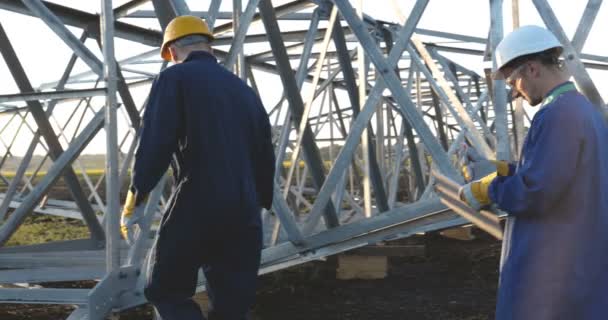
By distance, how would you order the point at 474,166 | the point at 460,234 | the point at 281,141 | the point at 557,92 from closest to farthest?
the point at 557,92
the point at 474,166
the point at 281,141
the point at 460,234

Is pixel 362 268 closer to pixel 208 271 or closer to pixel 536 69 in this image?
pixel 208 271

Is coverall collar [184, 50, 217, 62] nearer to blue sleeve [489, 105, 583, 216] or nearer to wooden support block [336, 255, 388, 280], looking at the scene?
blue sleeve [489, 105, 583, 216]

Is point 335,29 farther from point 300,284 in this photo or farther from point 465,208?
point 465,208

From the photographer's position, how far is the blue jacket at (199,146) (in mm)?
3381

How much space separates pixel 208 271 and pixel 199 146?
2.08 feet

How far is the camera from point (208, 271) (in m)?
3.55

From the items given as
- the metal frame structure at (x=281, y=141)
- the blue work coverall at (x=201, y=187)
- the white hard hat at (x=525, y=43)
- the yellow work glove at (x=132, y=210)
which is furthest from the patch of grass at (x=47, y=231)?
the white hard hat at (x=525, y=43)

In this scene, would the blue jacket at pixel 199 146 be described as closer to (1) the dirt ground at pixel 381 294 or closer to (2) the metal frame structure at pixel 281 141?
(2) the metal frame structure at pixel 281 141

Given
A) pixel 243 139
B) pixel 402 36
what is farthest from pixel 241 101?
pixel 402 36

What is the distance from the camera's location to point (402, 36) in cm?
486

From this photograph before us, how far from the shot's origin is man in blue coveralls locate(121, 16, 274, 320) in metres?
3.39

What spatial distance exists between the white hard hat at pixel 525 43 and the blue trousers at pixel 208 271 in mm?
1483

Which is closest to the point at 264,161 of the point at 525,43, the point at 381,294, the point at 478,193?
the point at 478,193

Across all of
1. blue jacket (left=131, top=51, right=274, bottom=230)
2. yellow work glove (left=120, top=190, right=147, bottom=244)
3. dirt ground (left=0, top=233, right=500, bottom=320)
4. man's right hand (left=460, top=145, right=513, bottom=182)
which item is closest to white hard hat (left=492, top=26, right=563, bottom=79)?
man's right hand (left=460, top=145, right=513, bottom=182)
